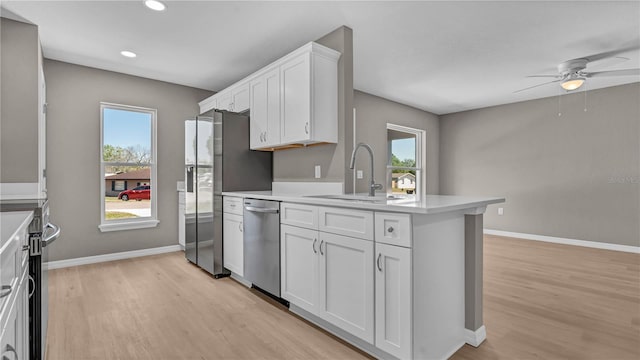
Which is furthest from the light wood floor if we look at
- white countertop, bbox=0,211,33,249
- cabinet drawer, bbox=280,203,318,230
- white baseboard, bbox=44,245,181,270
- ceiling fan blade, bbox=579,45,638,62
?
ceiling fan blade, bbox=579,45,638,62

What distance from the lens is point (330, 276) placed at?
2.11m

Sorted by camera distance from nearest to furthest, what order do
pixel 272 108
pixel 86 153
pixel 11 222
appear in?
pixel 11 222 < pixel 272 108 < pixel 86 153

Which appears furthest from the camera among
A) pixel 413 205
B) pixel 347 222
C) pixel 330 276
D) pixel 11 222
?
pixel 330 276

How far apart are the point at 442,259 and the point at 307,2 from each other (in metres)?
2.24

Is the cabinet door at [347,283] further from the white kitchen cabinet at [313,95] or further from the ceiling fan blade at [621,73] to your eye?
the ceiling fan blade at [621,73]

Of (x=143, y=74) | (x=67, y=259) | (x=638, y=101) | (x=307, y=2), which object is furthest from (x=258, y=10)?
(x=638, y=101)

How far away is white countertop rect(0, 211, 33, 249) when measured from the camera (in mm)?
949

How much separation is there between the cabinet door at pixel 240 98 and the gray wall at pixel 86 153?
1.23 m

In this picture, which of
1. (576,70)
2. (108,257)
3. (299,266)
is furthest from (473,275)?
(108,257)

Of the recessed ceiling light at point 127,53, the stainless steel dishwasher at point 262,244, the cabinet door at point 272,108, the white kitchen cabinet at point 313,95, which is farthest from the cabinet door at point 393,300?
the recessed ceiling light at point 127,53

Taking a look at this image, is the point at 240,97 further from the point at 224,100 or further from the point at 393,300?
the point at 393,300

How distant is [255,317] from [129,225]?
9.14 feet

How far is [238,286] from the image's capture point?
3.16 meters

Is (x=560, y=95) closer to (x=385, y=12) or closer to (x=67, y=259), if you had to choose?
(x=385, y=12)
